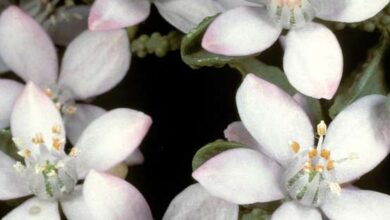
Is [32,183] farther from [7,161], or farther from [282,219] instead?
[282,219]

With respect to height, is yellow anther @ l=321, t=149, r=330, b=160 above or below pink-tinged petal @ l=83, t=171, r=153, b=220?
above

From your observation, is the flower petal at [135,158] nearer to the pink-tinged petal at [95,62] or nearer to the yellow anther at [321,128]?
the pink-tinged petal at [95,62]

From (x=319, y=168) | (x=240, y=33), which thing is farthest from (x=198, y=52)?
(x=319, y=168)

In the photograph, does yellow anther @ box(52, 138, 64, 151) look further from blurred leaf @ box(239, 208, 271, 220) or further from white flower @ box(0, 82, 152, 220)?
blurred leaf @ box(239, 208, 271, 220)

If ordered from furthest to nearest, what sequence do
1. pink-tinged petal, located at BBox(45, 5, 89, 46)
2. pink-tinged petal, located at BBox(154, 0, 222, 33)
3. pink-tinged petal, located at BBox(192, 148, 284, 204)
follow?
pink-tinged petal, located at BBox(45, 5, 89, 46) → pink-tinged petal, located at BBox(154, 0, 222, 33) → pink-tinged petal, located at BBox(192, 148, 284, 204)

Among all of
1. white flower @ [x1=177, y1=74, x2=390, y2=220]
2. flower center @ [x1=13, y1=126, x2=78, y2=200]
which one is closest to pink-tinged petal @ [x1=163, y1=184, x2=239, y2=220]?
white flower @ [x1=177, y1=74, x2=390, y2=220]

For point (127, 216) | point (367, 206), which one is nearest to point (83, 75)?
point (127, 216)

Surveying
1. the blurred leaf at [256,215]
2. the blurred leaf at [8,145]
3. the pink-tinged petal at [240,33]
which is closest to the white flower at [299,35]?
the pink-tinged petal at [240,33]
